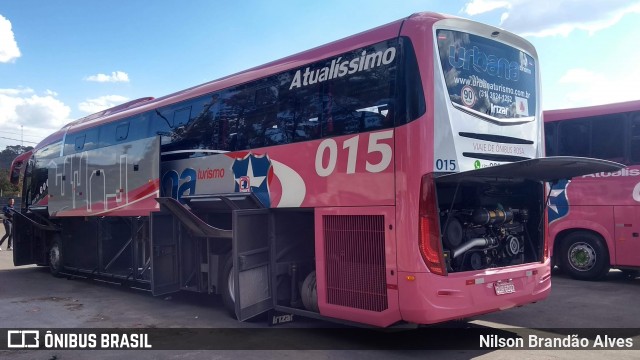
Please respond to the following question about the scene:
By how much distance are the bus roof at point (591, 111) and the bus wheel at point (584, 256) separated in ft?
8.05

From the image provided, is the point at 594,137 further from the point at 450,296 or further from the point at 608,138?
the point at 450,296

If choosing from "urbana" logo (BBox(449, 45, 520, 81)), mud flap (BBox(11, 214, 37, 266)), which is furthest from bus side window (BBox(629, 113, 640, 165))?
mud flap (BBox(11, 214, 37, 266))

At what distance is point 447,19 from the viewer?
Result: 5820 mm

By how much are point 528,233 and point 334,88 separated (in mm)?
3248

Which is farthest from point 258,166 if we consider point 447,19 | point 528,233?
point 528,233

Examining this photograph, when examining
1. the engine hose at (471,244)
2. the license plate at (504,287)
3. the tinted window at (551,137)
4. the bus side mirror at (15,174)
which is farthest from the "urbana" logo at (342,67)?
the bus side mirror at (15,174)

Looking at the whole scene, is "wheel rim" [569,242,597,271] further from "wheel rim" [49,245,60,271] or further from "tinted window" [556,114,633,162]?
"wheel rim" [49,245,60,271]

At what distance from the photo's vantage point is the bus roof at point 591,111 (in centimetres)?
1012

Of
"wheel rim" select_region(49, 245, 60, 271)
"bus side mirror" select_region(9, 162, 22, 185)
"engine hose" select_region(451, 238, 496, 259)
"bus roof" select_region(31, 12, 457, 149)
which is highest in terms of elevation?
"bus roof" select_region(31, 12, 457, 149)

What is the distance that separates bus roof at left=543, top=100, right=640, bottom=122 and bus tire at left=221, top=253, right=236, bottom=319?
7.62 meters

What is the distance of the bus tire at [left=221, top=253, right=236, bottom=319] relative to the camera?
795 centimetres

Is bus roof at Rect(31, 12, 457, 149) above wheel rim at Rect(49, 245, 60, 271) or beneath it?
above

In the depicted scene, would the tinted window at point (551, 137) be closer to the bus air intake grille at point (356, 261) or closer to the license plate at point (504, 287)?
the license plate at point (504, 287)

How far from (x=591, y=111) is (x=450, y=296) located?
24.0 ft
